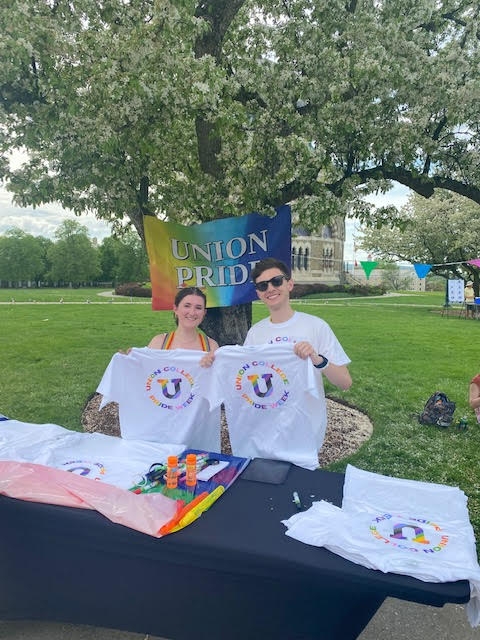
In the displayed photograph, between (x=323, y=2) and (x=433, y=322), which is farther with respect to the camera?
(x=433, y=322)

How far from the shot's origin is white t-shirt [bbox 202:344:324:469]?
3.51 m

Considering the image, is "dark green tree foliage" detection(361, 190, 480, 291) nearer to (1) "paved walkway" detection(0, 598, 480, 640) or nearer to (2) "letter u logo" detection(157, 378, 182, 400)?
(2) "letter u logo" detection(157, 378, 182, 400)

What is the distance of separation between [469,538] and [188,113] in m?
4.99

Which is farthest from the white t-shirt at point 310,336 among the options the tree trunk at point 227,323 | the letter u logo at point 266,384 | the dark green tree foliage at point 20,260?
the dark green tree foliage at point 20,260

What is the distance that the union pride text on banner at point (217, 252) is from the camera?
6.05 meters

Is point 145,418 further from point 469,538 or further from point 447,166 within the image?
point 447,166

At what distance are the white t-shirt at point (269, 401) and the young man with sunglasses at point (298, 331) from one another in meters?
0.12

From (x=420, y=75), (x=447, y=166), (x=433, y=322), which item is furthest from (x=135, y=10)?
(x=433, y=322)

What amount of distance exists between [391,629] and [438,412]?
4.86 m

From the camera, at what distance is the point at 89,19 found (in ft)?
18.9

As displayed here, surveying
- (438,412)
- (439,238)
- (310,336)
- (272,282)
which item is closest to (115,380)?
(272,282)

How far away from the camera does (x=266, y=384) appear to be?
3.61m

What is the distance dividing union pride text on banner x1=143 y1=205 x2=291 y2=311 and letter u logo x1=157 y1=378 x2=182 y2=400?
2.47m

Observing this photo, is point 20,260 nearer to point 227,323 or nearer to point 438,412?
point 227,323
